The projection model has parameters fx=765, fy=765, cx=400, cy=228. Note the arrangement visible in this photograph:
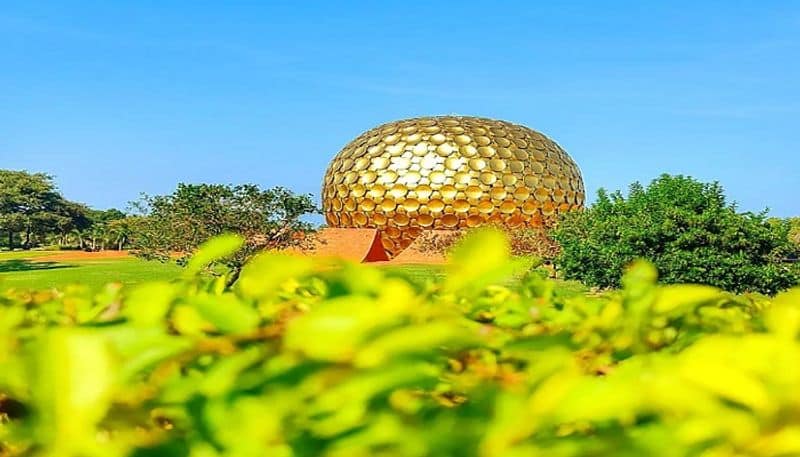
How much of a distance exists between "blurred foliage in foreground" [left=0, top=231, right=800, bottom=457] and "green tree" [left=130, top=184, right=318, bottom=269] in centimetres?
1468

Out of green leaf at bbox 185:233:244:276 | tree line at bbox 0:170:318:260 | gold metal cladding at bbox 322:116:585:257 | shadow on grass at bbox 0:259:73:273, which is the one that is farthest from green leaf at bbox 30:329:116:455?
gold metal cladding at bbox 322:116:585:257

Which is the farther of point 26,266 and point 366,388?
point 26,266

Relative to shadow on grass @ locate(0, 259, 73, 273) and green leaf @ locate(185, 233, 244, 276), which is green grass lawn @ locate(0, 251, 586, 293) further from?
green leaf @ locate(185, 233, 244, 276)

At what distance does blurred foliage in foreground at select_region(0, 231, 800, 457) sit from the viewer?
1.56 ft

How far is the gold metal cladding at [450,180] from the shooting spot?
28.1 meters

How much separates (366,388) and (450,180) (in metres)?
27.6

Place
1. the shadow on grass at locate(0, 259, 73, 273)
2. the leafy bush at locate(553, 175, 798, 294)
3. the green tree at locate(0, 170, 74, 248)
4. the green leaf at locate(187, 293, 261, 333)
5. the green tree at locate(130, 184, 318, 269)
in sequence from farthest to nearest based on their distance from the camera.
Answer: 1. the green tree at locate(0, 170, 74, 248)
2. the shadow on grass at locate(0, 259, 73, 273)
3. the green tree at locate(130, 184, 318, 269)
4. the leafy bush at locate(553, 175, 798, 294)
5. the green leaf at locate(187, 293, 261, 333)

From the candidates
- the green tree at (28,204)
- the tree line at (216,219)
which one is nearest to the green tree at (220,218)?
the tree line at (216,219)

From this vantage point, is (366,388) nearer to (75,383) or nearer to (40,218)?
(75,383)

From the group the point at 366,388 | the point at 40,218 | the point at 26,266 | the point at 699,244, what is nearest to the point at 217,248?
the point at 366,388

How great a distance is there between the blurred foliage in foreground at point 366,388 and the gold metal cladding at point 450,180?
2668 cm

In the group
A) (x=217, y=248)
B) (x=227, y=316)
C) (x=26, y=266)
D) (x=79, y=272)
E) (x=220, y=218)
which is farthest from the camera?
(x=26, y=266)

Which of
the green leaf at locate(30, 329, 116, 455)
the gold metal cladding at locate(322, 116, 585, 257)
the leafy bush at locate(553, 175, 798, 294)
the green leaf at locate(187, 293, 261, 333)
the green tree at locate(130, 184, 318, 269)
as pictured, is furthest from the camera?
the gold metal cladding at locate(322, 116, 585, 257)

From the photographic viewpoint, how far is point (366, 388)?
500 millimetres
